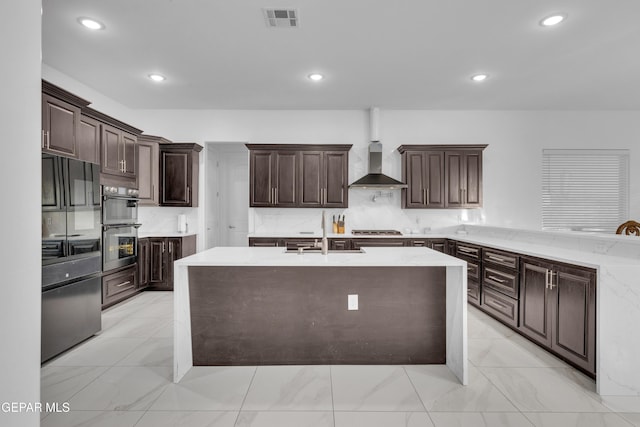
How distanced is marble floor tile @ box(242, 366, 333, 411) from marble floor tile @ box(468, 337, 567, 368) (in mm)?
1368

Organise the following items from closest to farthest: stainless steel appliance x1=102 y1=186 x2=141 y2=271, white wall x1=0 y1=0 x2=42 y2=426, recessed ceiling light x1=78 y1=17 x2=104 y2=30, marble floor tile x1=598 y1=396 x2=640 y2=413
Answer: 1. white wall x1=0 y1=0 x2=42 y2=426
2. marble floor tile x1=598 y1=396 x2=640 y2=413
3. recessed ceiling light x1=78 y1=17 x2=104 y2=30
4. stainless steel appliance x1=102 y1=186 x2=141 y2=271

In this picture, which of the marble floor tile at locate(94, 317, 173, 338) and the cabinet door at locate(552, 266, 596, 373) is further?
the marble floor tile at locate(94, 317, 173, 338)

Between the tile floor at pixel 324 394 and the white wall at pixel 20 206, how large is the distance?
3.15 feet

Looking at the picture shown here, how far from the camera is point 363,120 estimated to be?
215 inches

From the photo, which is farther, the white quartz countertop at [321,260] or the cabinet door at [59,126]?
the cabinet door at [59,126]

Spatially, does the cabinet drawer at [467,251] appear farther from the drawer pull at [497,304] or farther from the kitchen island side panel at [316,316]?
the kitchen island side panel at [316,316]

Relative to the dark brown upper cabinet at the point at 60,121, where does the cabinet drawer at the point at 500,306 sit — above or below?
below

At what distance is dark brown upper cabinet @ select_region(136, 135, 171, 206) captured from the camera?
483 cm

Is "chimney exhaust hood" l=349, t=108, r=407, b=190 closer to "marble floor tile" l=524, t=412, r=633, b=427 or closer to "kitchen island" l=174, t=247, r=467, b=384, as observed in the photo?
"kitchen island" l=174, t=247, r=467, b=384

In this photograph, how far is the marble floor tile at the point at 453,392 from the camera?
6.70ft

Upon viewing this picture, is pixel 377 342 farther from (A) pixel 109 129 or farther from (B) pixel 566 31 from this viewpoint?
(A) pixel 109 129

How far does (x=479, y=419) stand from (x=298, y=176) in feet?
12.9

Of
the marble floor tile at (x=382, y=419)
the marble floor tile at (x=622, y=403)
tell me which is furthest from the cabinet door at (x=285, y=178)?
the marble floor tile at (x=622, y=403)

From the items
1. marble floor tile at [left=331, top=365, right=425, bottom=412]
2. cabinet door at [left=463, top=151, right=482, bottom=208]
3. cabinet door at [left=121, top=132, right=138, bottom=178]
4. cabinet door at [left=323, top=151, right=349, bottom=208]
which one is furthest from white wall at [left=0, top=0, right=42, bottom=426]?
cabinet door at [left=463, top=151, right=482, bottom=208]
